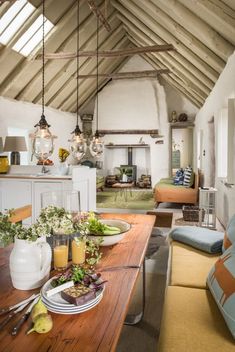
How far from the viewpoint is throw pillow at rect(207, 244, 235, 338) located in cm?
130

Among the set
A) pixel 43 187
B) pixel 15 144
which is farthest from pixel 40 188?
pixel 15 144

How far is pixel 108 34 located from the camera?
6.89m

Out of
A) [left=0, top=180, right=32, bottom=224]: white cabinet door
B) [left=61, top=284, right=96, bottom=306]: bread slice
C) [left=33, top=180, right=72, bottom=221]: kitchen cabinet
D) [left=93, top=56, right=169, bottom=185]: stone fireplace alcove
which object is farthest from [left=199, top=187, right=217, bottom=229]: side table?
[left=93, top=56, right=169, bottom=185]: stone fireplace alcove

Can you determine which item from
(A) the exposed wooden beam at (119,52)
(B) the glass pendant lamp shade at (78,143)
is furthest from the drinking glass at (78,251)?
(A) the exposed wooden beam at (119,52)

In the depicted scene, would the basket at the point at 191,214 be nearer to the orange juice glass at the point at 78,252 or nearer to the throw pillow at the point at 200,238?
the throw pillow at the point at 200,238

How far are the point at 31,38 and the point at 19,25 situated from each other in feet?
1.89

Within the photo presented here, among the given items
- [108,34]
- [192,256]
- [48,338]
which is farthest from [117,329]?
[108,34]

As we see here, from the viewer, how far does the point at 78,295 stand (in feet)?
3.72

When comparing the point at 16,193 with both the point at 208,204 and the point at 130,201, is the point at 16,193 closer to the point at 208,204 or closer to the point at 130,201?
the point at 208,204

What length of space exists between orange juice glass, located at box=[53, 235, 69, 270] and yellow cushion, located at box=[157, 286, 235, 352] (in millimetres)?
575

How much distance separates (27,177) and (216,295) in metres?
3.83

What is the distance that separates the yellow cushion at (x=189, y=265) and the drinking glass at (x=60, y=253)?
752mm

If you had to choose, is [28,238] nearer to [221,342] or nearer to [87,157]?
[221,342]

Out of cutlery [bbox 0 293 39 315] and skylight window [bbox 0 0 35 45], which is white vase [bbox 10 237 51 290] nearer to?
cutlery [bbox 0 293 39 315]
